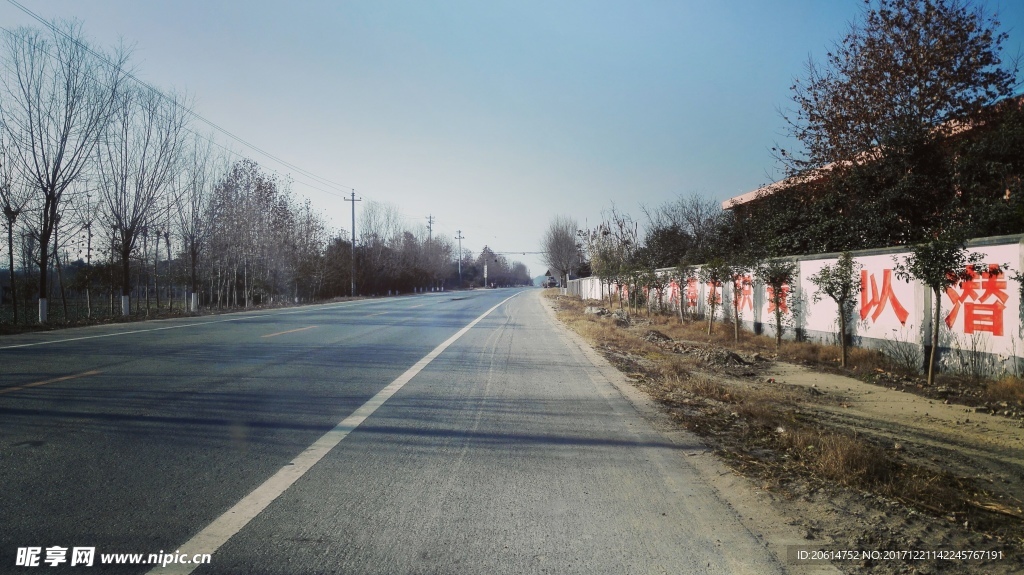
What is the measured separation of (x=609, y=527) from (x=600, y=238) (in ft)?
118

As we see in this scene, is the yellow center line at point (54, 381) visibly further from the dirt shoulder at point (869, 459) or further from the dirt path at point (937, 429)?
the dirt path at point (937, 429)

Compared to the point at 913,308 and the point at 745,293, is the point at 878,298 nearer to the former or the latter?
the point at 913,308

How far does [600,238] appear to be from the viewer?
3856 cm

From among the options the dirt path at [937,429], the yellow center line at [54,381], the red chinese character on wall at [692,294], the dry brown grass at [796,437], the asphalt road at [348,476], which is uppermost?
the red chinese character on wall at [692,294]

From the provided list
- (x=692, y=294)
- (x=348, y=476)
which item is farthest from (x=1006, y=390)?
(x=692, y=294)

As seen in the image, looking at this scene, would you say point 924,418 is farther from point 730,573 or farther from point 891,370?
point 730,573

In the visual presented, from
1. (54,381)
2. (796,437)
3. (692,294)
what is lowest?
(796,437)

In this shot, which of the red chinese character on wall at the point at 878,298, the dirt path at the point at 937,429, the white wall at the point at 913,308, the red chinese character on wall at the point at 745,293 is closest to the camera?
the dirt path at the point at 937,429

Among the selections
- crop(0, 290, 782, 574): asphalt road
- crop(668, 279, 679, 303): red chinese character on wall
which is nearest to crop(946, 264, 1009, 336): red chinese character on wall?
crop(0, 290, 782, 574): asphalt road

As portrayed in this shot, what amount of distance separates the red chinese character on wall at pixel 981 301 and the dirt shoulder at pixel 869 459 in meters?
1.47

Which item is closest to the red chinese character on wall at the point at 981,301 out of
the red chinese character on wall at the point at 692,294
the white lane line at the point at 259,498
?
the white lane line at the point at 259,498

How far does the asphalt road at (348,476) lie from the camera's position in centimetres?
312

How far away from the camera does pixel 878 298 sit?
37.9 feet

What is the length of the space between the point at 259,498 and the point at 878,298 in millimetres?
12065
